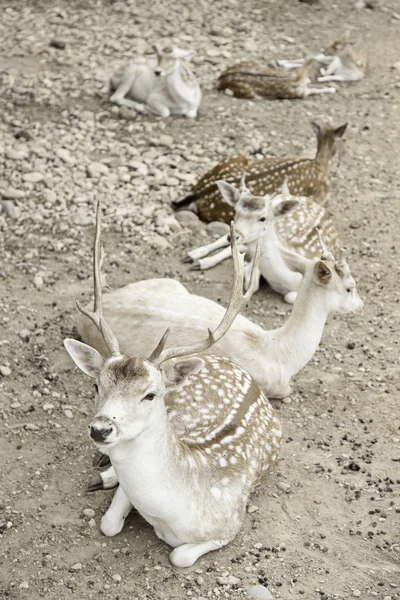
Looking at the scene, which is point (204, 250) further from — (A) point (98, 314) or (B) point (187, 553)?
(B) point (187, 553)

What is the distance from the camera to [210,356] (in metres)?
5.55

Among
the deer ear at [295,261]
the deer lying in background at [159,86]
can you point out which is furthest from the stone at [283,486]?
the deer lying in background at [159,86]

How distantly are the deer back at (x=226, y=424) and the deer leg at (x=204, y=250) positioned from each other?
2035 mm

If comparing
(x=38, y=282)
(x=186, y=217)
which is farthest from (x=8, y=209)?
(x=186, y=217)

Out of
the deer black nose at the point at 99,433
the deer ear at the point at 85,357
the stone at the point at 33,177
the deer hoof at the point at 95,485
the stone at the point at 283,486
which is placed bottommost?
the stone at the point at 33,177

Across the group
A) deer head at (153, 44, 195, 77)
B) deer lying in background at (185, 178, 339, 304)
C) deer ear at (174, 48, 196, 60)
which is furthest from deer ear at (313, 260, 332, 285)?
deer ear at (174, 48, 196, 60)

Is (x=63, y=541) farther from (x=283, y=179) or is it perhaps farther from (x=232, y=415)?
(x=283, y=179)

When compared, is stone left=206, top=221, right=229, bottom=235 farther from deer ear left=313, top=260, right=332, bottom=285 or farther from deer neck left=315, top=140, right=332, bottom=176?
deer ear left=313, top=260, right=332, bottom=285

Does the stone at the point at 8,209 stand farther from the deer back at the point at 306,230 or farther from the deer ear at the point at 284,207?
the deer ear at the point at 284,207

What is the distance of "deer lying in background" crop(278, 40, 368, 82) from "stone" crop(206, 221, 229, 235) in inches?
149

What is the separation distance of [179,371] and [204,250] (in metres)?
3.21

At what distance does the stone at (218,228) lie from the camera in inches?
309

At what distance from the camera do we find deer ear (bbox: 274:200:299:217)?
22.3 feet

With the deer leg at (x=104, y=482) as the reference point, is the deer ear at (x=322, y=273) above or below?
above
